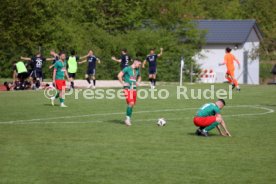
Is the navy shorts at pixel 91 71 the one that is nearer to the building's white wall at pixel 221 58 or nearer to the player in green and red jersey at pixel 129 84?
the player in green and red jersey at pixel 129 84

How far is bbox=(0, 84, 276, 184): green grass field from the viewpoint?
551 inches

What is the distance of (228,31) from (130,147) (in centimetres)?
5313

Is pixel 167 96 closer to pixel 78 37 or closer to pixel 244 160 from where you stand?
pixel 244 160

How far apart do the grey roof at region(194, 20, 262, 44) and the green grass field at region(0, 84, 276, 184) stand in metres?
40.4

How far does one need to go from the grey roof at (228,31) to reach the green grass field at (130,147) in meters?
40.4

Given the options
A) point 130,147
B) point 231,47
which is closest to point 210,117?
point 130,147

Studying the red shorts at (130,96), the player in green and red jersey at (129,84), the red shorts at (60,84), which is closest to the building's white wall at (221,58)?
the red shorts at (60,84)

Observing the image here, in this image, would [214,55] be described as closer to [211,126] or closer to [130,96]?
[130,96]

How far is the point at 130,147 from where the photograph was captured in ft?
58.0

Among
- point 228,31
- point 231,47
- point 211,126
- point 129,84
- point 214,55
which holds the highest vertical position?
point 228,31

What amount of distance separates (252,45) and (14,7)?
25447 millimetres

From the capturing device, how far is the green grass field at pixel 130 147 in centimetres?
1398

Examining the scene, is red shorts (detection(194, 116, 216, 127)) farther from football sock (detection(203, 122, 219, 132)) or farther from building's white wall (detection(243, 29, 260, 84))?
building's white wall (detection(243, 29, 260, 84))

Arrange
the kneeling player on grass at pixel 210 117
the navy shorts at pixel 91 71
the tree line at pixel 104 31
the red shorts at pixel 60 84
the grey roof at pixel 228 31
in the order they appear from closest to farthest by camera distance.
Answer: the kneeling player on grass at pixel 210 117, the red shorts at pixel 60 84, the navy shorts at pixel 91 71, the tree line at pixel 104 31, the grey roof at pixel 228 31
